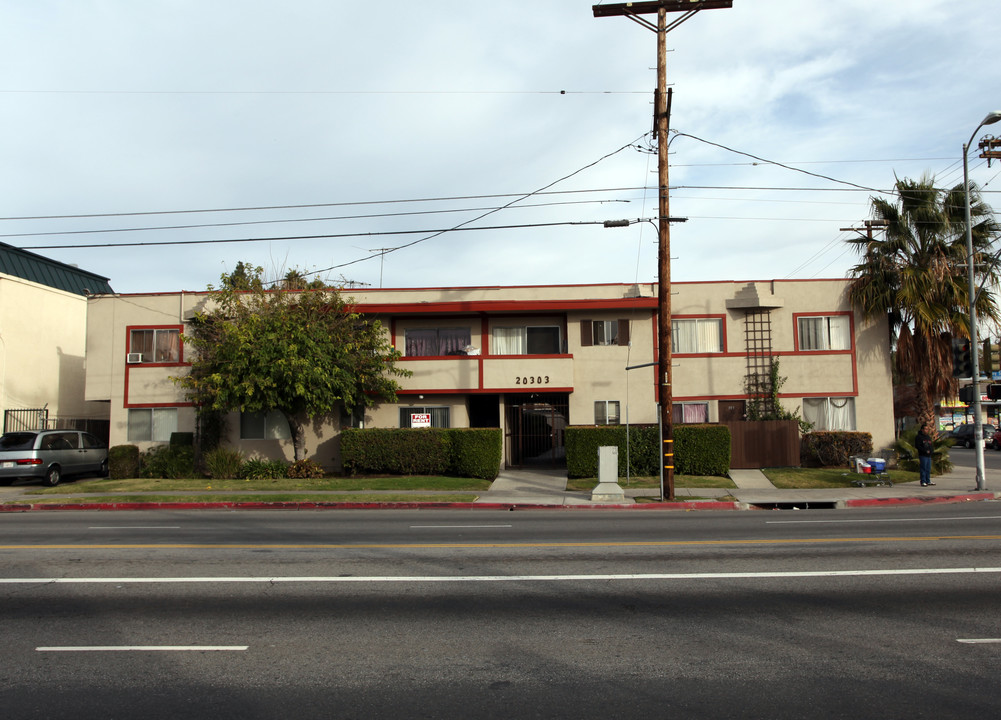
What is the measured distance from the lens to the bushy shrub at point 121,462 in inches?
1048

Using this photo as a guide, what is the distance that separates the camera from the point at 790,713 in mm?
5117

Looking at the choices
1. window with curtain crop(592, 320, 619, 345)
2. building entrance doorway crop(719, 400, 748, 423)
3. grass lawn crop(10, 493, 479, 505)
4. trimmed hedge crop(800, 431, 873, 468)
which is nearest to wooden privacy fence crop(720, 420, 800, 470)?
trimmed hedge crop(800, 431, 873, 468)

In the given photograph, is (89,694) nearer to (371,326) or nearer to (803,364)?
(371,326)

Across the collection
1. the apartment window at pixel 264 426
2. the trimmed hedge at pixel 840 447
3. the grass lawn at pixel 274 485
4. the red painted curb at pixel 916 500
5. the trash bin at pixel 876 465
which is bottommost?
the red painted curb at pixel 916 500

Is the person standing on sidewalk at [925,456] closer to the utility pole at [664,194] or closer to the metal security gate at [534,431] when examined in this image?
the utility pole at [664,194]

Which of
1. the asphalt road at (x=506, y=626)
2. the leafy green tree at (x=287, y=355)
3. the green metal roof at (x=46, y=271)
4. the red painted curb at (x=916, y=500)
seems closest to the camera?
the asphalt road at (x=506, y=626)

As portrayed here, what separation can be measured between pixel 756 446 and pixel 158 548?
20.0 meters

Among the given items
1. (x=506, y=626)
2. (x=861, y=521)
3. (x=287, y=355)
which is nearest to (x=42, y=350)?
(x=287, y=355)

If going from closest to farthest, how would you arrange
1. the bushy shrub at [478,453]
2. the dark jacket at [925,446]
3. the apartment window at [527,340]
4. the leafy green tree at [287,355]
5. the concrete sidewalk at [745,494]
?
the concrete sidewalk at [745,494] < the dark jacket at [925,446] < the leafy green tree at [287,355] < the bushy shrub at [478,453] < the apartment window at [527,340]

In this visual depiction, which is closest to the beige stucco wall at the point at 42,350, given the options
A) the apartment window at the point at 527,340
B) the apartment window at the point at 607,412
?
the apartment window at the point at 527,340

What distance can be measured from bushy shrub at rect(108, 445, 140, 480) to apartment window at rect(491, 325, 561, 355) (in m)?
13.2

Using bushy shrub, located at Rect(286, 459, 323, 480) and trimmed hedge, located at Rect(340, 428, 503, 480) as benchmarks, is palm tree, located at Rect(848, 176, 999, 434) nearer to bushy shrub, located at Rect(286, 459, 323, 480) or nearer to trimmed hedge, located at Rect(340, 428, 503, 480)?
trimmed hedge, located at Rect(340, 428, 503, 480)

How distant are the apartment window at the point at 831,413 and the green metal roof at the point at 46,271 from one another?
29.6 m

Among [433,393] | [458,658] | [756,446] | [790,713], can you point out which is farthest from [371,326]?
[790,713]
